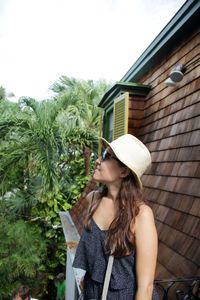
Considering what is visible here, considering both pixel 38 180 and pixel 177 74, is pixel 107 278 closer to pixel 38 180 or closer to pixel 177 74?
pixel 177 74

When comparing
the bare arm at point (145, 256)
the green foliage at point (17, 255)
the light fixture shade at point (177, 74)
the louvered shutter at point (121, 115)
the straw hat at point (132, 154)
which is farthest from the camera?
the green foliage at point (17, 255)

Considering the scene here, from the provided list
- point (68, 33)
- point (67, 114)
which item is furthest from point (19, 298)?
point (68, 33)

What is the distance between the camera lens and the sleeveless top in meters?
1.42

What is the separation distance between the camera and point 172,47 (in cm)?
380

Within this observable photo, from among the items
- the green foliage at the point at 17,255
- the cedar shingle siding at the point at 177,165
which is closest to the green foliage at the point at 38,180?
the green foliage at the point at 17,255

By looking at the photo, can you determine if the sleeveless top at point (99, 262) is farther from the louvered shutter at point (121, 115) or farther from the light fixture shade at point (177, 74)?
the louvered shutter at point (121, 115)

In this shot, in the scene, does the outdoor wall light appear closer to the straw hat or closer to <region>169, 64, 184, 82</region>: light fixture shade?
<region>169, 64, 184, 82</region>: light fixture shade

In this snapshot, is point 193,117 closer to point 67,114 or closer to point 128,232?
point 128,232

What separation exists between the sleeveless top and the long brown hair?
4 cm

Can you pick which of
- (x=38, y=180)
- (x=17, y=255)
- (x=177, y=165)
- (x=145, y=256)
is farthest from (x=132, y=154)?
(x=38, y=180)

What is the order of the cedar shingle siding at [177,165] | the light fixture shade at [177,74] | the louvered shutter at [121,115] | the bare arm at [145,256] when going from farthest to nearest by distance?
1. the louvered shutter at [121,115]
2. the light fixture shade at [177,74]
3. the cedar shingle siding at [177,165]
4. the bare arm at [145,256]

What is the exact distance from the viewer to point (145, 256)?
135 cm

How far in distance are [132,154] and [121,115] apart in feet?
10.5

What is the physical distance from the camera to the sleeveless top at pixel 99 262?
4.66 ft
